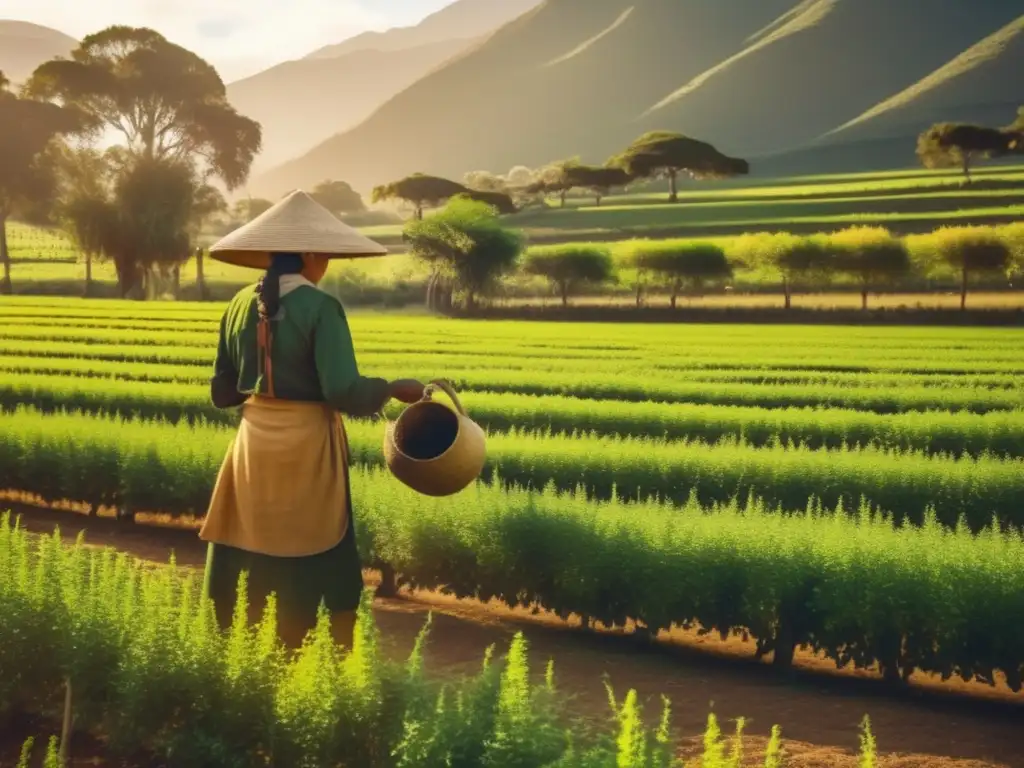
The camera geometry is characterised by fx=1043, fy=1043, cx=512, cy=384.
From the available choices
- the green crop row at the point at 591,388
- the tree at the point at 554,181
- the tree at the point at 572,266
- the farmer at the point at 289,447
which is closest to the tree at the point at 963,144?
the tree at the point at 572,266

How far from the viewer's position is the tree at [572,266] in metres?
49.2

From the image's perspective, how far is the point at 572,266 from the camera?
49438 millimetres

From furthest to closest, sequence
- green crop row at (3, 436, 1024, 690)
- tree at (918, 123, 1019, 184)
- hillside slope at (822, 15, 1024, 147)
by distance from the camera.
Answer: hillside slope at (822, 15, 1024, 147), tree at (918, 123, 1019, 184), green crop row at (3, 436, 1024, 690)

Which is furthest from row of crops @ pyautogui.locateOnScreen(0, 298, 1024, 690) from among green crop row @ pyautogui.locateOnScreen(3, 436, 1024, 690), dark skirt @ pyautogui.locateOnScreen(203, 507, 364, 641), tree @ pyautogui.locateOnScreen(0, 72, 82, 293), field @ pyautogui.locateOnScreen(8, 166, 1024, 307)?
tree @ pyautogui.locateOnScreen(0, 72, 82, 293)

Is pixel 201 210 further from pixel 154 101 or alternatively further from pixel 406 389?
pixel 406 389

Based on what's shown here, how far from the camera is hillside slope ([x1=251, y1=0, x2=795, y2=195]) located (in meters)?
166

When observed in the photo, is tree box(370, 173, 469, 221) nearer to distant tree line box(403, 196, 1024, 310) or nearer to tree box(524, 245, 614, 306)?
distant tree line box(403, 196, 1024, 310)

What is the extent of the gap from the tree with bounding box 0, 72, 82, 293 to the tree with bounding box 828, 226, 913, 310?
3622 cm

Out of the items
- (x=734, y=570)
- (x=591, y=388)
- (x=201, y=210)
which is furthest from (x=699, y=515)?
(x=201, y=210)

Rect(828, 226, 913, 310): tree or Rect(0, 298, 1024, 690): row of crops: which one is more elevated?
Rect(828, 226, 913, 310): tree

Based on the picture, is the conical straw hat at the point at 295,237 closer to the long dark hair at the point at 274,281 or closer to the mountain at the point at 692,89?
the long dark hair at the point at 274,281

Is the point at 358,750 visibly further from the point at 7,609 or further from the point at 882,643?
the point at 882,643

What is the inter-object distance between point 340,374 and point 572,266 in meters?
45.3

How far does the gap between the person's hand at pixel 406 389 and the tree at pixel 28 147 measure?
164 feet
